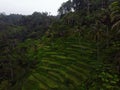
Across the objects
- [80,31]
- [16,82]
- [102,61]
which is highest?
[80,31]

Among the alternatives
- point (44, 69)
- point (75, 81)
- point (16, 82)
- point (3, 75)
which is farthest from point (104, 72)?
point (3, 75)

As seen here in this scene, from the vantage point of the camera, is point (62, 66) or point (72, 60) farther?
point (72, 60)

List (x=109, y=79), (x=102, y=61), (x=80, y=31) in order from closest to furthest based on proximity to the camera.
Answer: (x=109, y=79) < (x=102, y=61) < (x=80, y=31)

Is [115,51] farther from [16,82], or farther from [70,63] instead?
[16,82]

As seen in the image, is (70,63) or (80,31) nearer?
(70,63)

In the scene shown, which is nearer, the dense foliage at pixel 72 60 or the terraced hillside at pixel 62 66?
the dense foliage at pixel 72 60

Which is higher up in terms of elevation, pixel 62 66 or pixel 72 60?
pixel 72 60

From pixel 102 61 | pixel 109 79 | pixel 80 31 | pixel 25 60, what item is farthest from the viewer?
pixel 80 31

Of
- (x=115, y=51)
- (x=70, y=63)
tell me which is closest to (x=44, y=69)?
(x=70, y=63)

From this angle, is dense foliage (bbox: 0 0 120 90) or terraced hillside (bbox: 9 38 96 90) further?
terraced hillside (bbox: 9 38 96 90)

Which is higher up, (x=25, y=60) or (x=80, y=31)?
(x=80, y=31)
